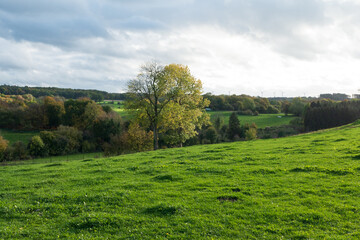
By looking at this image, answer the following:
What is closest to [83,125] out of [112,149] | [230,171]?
[112,149]

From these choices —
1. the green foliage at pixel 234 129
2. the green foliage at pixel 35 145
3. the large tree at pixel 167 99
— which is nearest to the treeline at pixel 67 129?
the green foliage at pixel 35 145

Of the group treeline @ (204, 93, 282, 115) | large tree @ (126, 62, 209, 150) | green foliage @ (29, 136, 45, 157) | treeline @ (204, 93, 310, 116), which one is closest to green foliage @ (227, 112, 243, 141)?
treeline @ (204, 93, 310, 116)

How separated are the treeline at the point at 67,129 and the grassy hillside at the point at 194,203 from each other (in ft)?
117

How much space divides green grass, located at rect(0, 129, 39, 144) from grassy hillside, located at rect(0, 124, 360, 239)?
70939mm

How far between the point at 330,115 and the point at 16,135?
10495 cm

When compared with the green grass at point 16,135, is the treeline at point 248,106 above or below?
above

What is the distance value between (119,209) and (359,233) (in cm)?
814

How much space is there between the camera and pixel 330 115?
3519 inches

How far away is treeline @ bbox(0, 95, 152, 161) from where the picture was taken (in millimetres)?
57312

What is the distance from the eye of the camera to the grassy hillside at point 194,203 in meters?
8.31

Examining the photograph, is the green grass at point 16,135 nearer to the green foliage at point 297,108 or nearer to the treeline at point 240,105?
the treeline at point 240,105

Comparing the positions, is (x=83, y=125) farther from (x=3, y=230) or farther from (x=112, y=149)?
(x=3, y=230)

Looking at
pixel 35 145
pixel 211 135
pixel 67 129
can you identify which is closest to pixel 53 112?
pixel 67 129

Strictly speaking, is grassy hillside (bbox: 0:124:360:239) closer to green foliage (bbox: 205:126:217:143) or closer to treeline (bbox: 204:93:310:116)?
green foliage (bbox: 205:126:217:143)
